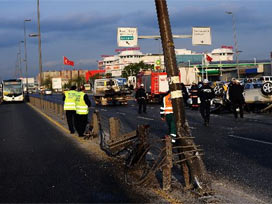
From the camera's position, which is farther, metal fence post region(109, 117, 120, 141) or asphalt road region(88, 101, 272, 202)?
metal fence post region(109, 117, 120, 141)

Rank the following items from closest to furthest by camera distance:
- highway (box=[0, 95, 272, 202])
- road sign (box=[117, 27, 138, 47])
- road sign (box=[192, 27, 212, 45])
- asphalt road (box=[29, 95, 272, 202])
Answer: asphalt road (box=[29, 95, 272, 202])
highway (box=[0, 95, 272, 202])
road sign (box=[192, 27, 212, 45])
road sign (box=[117, 27, 138, 47])

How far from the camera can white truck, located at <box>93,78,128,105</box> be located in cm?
4116

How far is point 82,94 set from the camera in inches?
608

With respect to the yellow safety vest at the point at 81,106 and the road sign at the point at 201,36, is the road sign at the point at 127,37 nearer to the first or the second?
the road sign at the point at 201,36

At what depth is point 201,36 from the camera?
1407 inches

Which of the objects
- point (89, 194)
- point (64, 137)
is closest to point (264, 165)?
point (89, 194)

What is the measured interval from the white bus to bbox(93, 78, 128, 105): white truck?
74.5ft

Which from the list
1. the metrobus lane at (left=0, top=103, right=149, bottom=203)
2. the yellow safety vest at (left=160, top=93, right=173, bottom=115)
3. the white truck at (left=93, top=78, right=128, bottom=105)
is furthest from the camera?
the white truck at (left=93, top=78, right=128, bottom=105)

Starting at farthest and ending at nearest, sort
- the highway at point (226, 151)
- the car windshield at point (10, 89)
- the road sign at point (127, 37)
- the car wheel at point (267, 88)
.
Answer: the car windshield at point (10, 89) < the road sign at point (127, 37) < the car wheel at point (267, 88) < the highway at point (226, 151)

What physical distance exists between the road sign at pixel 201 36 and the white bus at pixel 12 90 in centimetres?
3308

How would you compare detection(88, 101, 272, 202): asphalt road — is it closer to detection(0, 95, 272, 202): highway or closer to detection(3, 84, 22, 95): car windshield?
detection(0, 95, 272, 202): highway

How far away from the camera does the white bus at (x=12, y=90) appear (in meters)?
62.2

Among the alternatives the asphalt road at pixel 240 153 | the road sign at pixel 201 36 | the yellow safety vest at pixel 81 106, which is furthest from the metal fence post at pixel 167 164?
the road sign at pixel 201 36

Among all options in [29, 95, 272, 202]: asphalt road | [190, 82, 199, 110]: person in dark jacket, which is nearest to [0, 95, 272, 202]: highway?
[29, 95, 272, 202]: asphalt road
